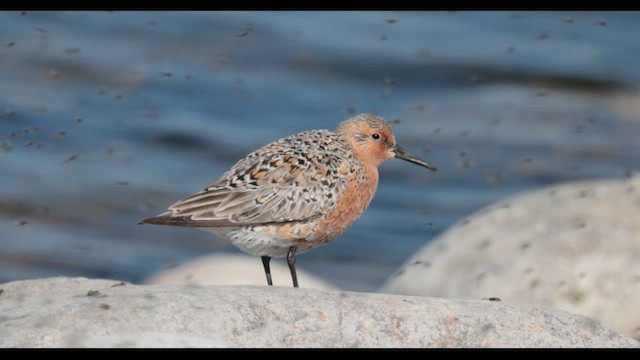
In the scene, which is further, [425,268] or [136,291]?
[425,268]

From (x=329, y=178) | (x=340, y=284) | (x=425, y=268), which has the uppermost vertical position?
(x=329, y=178)

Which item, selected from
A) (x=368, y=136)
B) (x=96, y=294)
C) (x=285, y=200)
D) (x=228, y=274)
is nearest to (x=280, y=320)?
(x=96, y=294)

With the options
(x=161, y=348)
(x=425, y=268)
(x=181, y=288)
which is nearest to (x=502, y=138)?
(x=425, y=268)

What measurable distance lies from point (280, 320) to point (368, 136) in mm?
2424

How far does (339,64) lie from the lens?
14.4 metres

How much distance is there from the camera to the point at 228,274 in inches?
389

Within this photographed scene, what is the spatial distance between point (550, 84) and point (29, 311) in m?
9.56

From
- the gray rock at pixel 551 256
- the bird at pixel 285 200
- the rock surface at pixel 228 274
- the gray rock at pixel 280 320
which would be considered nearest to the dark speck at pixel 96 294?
the gray rock at pixel 280 320

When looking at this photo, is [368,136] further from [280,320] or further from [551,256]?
[280,320]

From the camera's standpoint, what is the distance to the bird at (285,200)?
7570mm

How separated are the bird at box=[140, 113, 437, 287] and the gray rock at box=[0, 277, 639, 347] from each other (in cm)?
104

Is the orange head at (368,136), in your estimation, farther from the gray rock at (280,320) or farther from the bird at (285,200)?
the gray rock at (280,320)

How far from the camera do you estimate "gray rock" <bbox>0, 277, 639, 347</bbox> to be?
5.88 meters

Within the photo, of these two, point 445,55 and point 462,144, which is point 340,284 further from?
point 445,55
